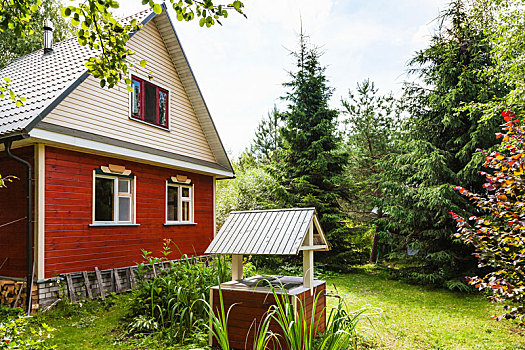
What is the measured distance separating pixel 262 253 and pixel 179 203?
6833 mm

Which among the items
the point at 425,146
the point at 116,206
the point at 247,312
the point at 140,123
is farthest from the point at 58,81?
the point at 425,146

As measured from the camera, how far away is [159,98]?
10.5 meters

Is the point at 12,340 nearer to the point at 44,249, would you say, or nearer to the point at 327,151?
the point at 44,249

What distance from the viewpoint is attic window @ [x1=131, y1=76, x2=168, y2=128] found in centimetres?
963

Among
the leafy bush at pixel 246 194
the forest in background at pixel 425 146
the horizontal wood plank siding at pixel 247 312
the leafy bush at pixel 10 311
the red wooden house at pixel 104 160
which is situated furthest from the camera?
the leafy bush at pixel 246 194

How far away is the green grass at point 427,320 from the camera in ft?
18.3

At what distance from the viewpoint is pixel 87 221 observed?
26.3 ft

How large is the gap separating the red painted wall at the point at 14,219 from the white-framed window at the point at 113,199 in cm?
137

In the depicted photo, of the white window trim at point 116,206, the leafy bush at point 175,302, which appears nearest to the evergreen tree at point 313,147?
the white window trim at point 116,206

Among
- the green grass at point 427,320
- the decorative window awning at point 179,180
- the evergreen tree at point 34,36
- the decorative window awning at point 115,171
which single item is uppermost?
the evergreen tree at point 34,36

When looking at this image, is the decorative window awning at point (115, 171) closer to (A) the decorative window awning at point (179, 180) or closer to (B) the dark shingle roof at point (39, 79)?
(A) the decorative window awning at point (179, 180)

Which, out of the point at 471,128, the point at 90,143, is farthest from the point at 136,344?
the point at 471,128

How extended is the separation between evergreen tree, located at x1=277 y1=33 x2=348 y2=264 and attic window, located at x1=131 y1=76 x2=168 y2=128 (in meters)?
4.60

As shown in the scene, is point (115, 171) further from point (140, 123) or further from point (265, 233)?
point (265, 233)
